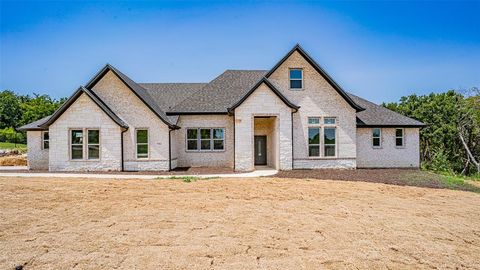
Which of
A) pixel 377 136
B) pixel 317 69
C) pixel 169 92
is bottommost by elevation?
pixel 377 136

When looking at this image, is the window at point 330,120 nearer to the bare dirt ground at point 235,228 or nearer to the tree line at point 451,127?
the bare dirt ground at point 235,228

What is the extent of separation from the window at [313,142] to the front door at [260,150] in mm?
3971

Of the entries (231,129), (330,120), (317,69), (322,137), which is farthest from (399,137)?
(231,129)

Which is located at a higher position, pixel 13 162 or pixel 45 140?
pixel 45 140

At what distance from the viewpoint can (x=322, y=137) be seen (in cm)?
2038

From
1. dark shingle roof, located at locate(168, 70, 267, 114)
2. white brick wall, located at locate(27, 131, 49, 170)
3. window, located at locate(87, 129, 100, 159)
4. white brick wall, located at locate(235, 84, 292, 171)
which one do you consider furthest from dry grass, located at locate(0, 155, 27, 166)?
white brick wall, located at locate(235, 84, 292, 171)

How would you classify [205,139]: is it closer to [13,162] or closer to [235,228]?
[235,228]

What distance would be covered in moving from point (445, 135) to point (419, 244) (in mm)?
32034

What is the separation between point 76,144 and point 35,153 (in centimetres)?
455

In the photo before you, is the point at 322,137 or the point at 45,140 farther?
the point at 45,140

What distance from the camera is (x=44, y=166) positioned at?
21.3 meters

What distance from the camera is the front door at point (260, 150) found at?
2309 cm

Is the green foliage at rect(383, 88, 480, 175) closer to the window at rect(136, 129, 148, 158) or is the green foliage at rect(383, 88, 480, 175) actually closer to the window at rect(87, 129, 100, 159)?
the window at rect(136, 129, 148, 158)

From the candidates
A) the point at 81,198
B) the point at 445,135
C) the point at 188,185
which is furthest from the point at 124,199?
the point at 445,135
